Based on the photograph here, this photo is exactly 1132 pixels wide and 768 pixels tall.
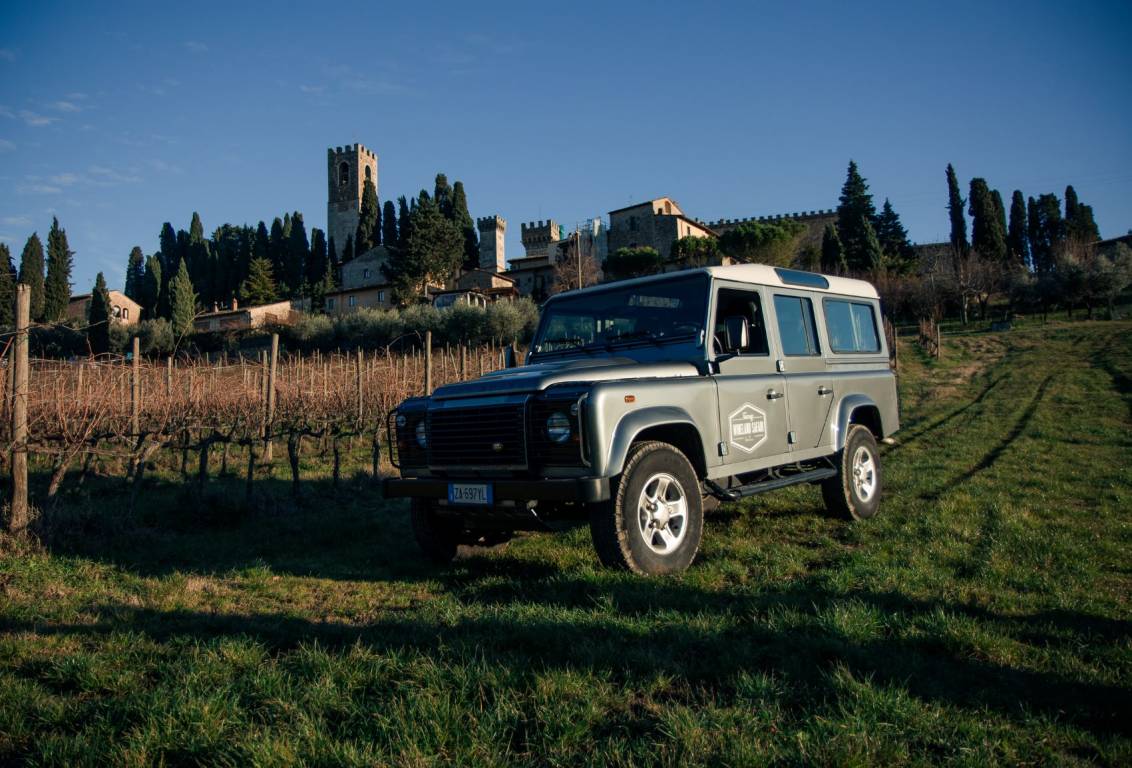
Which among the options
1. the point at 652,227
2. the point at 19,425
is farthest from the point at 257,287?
the point at 19,425

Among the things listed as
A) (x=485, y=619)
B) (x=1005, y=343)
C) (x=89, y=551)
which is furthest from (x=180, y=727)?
(x=1005, y=343)

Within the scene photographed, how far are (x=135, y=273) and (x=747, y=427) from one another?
10046 centimetres

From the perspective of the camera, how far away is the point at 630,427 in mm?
4336

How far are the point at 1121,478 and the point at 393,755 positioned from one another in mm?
9457

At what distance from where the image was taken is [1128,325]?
3544 centimetres

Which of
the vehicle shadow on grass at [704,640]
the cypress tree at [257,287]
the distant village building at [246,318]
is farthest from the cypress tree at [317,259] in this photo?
the vehicle shadow on grass at [704,640]

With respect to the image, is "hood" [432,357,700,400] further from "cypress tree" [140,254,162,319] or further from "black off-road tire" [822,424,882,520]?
"cypress tree" [140,254,162,319]

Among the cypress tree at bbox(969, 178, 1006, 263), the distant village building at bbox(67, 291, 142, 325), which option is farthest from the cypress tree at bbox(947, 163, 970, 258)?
the distant village building at bbox(67, 291, 142, 325)

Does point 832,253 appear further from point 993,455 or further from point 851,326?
point 851,326

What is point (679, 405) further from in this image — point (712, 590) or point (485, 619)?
point (485, 619)

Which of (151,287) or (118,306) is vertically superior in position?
(151,287)

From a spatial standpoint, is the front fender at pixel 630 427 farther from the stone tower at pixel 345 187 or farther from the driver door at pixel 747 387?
the stone tower at pixel 345 187

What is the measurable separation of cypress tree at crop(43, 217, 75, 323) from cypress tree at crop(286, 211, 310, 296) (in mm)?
21262

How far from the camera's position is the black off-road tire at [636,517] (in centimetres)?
433
